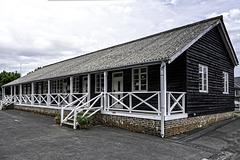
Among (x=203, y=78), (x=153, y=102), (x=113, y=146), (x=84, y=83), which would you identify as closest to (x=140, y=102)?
(x=153, y=102)

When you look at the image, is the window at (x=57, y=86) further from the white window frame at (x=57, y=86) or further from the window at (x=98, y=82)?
the window at (x=98, y=82)

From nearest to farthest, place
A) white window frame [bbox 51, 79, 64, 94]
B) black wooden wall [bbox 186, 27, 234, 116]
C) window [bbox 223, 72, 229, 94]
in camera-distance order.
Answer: black wooden wall [bbox 186, 27, 234, 116]
window [bbox 223, 72, 229, 94]
white window frame [bbox 51, 79, 64, 94]

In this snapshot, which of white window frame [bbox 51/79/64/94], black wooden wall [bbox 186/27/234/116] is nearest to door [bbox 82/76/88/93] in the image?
white window frame [bbox 51/79/64/94]

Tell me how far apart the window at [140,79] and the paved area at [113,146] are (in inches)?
123

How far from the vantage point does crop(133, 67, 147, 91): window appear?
424 inches

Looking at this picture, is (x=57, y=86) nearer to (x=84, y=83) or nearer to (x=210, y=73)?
(x=84, y=83)

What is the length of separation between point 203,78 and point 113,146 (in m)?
6.62

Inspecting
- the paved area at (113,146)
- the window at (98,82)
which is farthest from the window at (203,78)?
the window at (98,82)

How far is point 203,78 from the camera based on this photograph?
10.5 metres

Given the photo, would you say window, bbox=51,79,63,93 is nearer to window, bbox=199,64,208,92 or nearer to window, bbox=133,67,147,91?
window, bbox=133,67,147,91

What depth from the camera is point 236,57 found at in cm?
1356

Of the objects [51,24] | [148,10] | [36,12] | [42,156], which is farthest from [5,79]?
[42,156]

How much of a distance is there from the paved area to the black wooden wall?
1887 mm

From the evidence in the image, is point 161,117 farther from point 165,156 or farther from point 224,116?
point 224,116
